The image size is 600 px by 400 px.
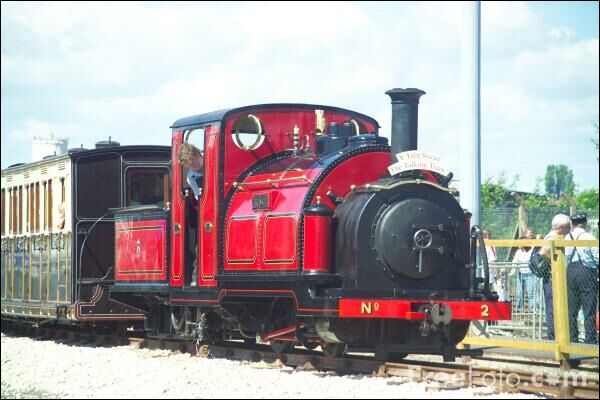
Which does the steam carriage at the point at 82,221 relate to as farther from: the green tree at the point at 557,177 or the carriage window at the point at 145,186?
the green tree at the point at 557,177

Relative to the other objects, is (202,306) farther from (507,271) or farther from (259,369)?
(507,271)

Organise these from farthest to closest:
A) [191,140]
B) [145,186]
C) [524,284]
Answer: [145,186], [191,140], [524,284]

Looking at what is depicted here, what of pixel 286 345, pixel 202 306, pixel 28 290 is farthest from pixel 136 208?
pixel 28 290

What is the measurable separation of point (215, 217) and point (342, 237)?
231cm

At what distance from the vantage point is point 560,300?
12.0 metres

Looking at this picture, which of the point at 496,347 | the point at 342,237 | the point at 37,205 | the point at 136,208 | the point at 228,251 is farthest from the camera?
the point at 37,205

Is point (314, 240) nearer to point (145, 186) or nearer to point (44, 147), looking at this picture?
point (145, 186)

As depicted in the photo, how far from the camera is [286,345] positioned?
13617 mm

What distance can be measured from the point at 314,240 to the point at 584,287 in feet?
10.7

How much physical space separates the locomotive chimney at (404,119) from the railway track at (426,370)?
2.46 metres

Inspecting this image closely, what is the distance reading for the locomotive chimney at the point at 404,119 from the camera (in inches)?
471

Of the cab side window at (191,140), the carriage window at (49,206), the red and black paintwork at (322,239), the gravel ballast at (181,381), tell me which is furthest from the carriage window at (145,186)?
the gravel ballast at (181,381)

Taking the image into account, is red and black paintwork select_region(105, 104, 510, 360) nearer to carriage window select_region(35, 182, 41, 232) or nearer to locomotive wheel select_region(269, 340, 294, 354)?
locomotive wheel select_region(269, 340, 294, 354)

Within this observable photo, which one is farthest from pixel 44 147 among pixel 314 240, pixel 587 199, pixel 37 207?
pixel 587 199
